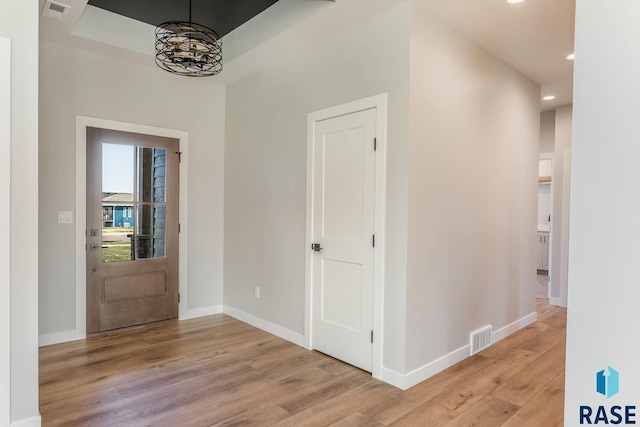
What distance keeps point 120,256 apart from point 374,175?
289cm

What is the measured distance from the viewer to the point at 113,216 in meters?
3.94

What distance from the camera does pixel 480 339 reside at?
3475 millimetres

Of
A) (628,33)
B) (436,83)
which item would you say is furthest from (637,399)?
(436,83)

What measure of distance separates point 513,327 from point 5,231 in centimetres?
447

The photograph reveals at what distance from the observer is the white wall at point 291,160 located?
2.79m

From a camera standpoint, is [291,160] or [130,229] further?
[130,229]

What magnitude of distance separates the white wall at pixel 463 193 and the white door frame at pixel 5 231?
2.48m

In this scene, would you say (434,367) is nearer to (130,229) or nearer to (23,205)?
(23,205)

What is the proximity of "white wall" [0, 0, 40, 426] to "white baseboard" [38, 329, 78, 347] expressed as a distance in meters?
Result: 1.68

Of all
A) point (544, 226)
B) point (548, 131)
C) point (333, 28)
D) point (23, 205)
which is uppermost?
point (333, 28)

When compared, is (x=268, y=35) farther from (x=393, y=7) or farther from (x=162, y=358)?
(x=162, y=358)

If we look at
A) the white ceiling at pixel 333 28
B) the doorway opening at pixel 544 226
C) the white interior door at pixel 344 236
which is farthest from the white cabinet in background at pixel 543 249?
the white interior door at pixel 344 236

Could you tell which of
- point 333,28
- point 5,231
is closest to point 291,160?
point 333,28

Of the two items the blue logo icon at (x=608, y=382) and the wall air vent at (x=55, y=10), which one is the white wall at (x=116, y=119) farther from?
the blue logo icon at (x=608, y=382)
